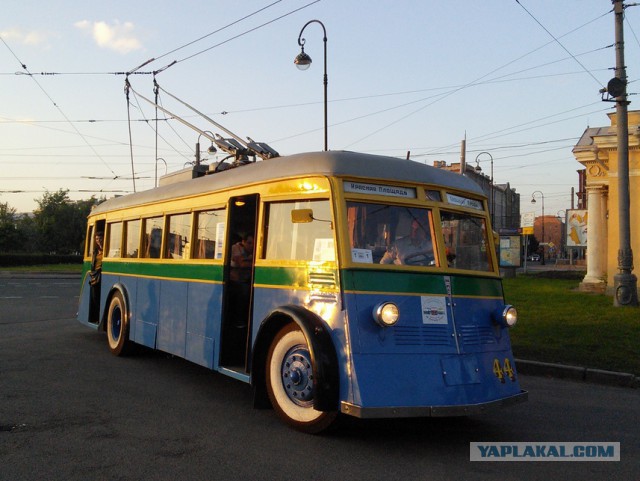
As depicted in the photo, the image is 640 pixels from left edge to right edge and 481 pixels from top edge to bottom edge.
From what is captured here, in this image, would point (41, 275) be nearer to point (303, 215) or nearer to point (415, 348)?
point (303, 215)

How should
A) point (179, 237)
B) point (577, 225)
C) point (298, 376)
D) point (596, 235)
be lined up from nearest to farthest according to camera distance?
point (298, 376) < point (179, 237) < point (596, 235) < point (577, 225)

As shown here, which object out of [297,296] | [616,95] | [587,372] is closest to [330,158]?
[297,296]

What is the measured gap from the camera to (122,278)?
35.9 ft

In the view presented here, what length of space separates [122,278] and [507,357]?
6.89 meters

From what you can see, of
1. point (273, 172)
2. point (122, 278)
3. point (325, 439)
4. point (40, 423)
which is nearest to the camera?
point (325, 439)

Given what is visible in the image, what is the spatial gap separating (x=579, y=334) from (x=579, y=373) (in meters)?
3.16

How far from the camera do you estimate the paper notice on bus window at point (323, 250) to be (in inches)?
235

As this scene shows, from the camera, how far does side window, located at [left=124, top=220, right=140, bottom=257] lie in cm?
1059

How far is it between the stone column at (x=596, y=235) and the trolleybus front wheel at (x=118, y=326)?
1980 cm

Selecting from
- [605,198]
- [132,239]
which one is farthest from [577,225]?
[132,239]

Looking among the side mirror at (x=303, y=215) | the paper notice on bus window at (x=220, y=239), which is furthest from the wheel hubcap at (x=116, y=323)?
the side mirror at (x=303, y=215)

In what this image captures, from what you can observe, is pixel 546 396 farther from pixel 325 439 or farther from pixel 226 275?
pixel 226 275

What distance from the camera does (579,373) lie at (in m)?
9.48

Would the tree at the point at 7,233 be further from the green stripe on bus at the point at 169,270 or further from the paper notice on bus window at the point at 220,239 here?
the paper notice on bus window at the point at 220,239
